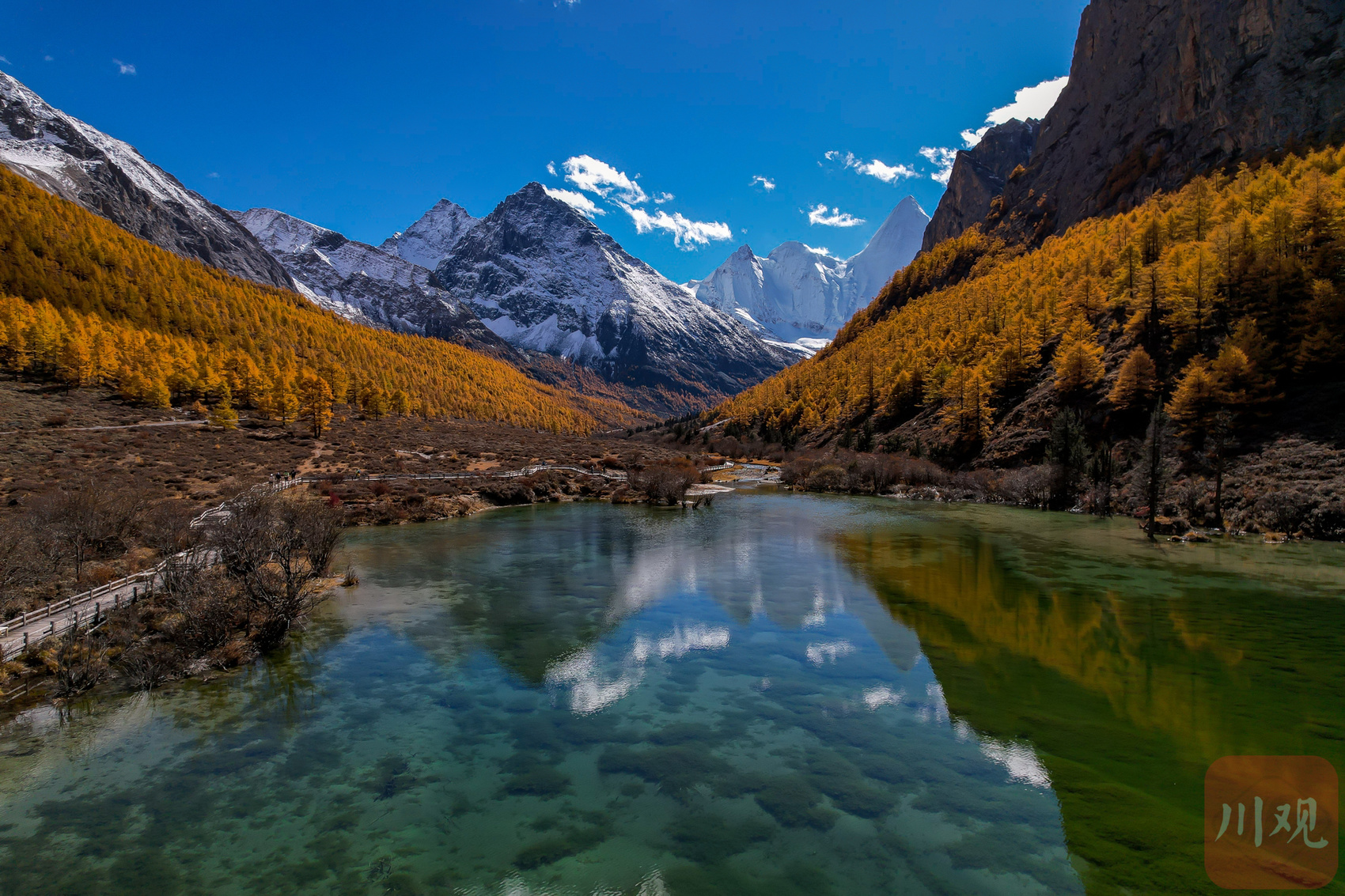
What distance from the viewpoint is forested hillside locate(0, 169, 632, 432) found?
79188 millimetres

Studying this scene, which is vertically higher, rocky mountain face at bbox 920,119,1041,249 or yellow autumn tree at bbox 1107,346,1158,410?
rocky mountain face at bbox 920,119,1041,249

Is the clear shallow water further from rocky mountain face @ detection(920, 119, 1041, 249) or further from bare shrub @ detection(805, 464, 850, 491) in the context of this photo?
rocky mountain face @ detection(920, 119, 1041, 249)

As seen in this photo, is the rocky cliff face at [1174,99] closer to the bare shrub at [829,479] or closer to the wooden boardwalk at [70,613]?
the bare shrub at [829,479]

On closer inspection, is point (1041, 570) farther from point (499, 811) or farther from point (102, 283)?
point (102, 283)

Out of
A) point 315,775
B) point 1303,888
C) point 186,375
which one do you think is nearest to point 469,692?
point 315,775

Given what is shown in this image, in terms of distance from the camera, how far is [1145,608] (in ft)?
72.5

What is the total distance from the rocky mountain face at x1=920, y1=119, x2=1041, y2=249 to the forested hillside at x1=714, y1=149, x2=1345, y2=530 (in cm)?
7949

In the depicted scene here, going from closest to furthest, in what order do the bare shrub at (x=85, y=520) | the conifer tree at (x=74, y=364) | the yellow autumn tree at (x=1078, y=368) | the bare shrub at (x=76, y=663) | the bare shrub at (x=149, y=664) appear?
the bare shrub at (x=76, y=663) < the bare shrub at (x=149, y=664) < the bare shrub at (x=85, y=520) < the yellow autumn tree at (x=1078, y=368) < the conifer tree at (x=74, y=364)

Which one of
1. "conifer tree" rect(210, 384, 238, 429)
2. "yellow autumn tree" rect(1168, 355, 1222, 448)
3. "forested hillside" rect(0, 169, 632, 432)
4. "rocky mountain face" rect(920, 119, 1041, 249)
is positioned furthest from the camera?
"rocky mountain face" rect(920, 119, 1041, 249)

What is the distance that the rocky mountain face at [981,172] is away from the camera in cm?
17562

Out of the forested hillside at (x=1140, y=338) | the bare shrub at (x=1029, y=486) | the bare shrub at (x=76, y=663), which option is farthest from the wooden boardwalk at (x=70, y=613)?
the bare shrub at (x=1029, y=486)

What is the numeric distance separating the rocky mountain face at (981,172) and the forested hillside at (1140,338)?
7949cm

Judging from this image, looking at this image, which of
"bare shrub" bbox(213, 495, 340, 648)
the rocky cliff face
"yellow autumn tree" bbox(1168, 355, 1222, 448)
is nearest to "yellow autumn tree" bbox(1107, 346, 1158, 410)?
"yellow autumn tree" bbox(1168, 355, 1222, 448)

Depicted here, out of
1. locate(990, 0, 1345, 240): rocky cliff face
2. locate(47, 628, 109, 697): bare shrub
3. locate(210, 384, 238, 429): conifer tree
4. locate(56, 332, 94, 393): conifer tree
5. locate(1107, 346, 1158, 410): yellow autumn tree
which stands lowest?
locate(47, 628, 109, 697): bare shrub
